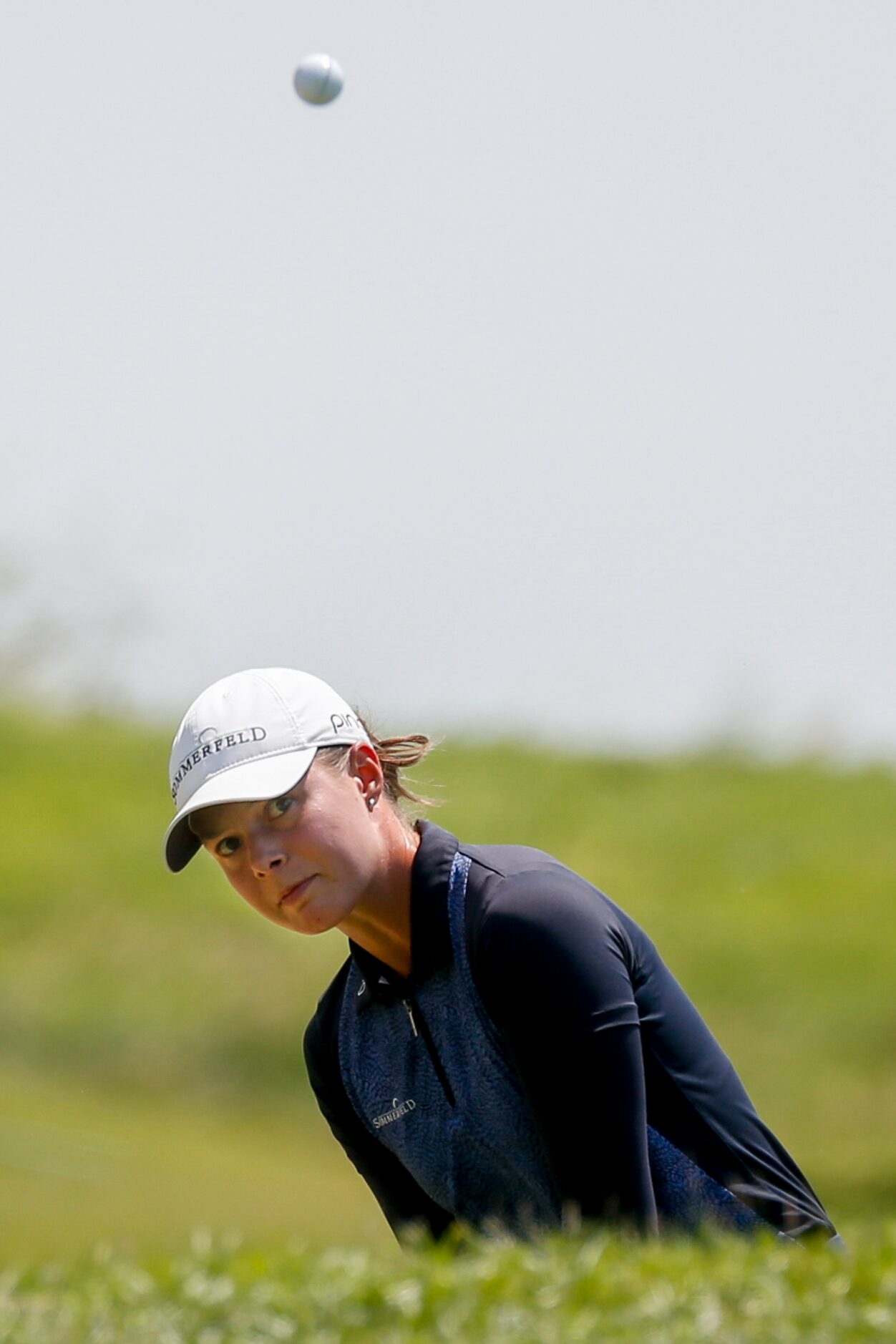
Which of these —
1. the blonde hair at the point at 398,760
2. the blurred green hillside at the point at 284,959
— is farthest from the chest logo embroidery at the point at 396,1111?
the blurred green hillside at the point at 284,959

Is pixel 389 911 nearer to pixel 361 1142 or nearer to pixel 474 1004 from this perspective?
pixel 474 1004

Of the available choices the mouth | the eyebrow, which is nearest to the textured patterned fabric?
the mouth

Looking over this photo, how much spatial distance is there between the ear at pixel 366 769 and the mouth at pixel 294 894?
227 millimetres

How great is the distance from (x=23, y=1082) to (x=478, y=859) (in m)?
20.7

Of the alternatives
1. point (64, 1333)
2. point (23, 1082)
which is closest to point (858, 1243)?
point (64, 1333)

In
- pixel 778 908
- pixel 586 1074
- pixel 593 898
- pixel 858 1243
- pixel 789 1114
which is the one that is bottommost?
pixel 789 1114

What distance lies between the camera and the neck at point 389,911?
3.47m

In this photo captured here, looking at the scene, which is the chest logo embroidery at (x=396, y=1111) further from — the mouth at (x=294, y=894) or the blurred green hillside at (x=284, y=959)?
the blurred green hillside at (x=284, y=959)

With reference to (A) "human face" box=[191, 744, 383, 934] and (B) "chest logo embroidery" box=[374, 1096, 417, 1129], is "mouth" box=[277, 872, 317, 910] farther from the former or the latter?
(B) "chest logo embroidery" box=[374, 1096, 417, 1129]

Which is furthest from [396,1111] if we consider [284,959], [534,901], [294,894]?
[284,959]

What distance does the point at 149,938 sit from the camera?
25.4 meters

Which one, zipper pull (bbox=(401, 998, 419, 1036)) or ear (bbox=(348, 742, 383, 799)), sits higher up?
ear (bbox=(348, 742, 383, 799))

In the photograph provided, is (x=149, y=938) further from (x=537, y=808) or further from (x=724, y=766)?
(x=724, y=766)

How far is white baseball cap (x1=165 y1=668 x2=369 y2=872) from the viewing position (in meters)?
3.38
